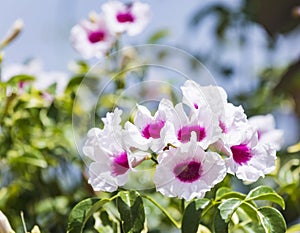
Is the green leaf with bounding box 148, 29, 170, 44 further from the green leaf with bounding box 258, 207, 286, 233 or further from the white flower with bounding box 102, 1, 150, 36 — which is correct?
the green leaf with bounding box 258, 207, 286, 233

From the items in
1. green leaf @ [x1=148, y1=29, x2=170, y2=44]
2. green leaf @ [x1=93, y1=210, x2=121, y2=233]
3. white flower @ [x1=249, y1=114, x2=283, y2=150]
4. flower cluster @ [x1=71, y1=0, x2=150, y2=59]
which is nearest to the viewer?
green leaf @ [x1=93, y1=210, x2=121, y2=233]

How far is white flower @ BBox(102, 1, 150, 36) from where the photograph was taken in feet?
4.45

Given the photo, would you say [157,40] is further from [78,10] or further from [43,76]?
[78,10]

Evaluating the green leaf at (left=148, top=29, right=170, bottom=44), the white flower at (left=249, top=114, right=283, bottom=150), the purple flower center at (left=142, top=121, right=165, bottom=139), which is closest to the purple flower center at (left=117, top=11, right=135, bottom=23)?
the green leaf at (left=148, top=29, right=170, bottom=44)

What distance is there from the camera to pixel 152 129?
0.82 metres

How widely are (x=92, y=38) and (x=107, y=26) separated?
34 mm

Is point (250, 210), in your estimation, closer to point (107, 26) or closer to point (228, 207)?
point (228, 207)

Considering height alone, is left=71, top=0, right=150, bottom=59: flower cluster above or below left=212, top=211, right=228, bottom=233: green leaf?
below

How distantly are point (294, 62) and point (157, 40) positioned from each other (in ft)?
1.96

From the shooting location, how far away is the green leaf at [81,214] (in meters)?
0.87

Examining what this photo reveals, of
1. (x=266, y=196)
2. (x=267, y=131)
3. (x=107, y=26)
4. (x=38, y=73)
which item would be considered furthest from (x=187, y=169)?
(x=38, y=73)

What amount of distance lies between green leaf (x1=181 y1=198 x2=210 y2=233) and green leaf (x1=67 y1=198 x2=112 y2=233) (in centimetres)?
10

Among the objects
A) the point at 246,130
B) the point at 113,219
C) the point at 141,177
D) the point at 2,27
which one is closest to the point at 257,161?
the point at 246,130

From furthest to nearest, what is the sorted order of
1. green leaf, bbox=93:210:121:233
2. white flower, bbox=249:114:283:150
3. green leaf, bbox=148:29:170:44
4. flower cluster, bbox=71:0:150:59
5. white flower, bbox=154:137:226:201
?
green leaf, bbox=148:29:170:44
flower cluster, bbox=71:0:150:59
white flower, bbox=249:114:283:150
green leaf, bbox=93:210:121:233
white flower, bbox=154:137:226:201
